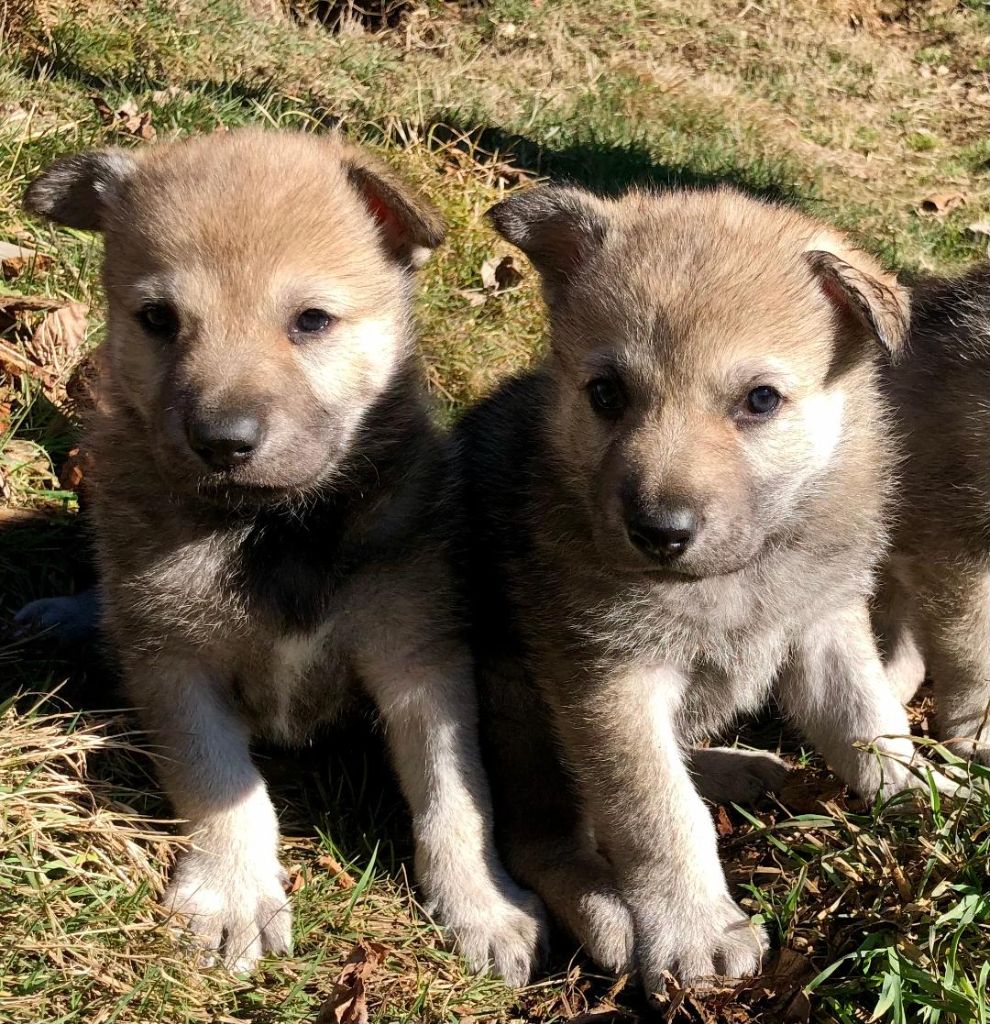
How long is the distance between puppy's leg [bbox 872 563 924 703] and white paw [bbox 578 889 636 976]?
1.36 m

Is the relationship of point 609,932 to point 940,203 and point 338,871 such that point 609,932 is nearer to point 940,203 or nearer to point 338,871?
point 338,871

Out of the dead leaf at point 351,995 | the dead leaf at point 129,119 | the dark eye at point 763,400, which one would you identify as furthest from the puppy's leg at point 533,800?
the dead leaf at point 129,119

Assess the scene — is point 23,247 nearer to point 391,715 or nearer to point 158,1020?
point 391,715

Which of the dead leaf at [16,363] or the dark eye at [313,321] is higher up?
the dark eye at [313,321]

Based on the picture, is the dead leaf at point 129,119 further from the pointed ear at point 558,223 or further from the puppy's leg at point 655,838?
the puppy's leg at point 655,838

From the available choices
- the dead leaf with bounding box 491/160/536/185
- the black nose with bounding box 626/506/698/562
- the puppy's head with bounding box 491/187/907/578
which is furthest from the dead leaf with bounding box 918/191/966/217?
the black nose with bounding box 626/506/698/562

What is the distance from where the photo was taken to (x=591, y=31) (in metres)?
8.95

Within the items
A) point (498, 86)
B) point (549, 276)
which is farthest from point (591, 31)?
point (549, 276)

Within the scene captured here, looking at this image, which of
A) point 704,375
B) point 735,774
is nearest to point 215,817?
point 735,774

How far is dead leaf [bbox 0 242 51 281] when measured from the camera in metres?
5.09

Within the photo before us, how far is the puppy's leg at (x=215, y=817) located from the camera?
126 inches

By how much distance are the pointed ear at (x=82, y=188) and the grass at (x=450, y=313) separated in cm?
115

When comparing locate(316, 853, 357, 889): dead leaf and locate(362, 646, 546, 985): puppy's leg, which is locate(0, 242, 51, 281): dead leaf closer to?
locate(362, 646, 546, 985): puppy's leg

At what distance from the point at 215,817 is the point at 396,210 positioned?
5.39 ft
